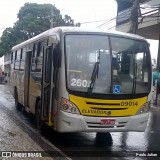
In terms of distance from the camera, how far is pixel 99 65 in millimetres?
8016

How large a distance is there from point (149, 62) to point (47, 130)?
3.48 metres

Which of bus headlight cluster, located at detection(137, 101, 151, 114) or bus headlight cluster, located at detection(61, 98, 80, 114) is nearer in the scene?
bus headlight cluster, located at detection(61, 98, 80, 114)

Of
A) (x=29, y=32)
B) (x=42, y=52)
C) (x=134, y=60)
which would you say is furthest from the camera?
(x=29, y=32)

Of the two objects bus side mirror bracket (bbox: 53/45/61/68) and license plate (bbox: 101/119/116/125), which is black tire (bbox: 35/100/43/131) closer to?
bus side mirror bracket (bbox: 53/45/61/68)

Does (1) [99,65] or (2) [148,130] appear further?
(2) [148,130]

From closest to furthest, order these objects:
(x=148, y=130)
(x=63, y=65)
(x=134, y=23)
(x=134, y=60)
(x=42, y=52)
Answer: (x=63, y=65)
(x=134, y=60)
(x=42, y=52)
(x=148, y=130)
(x=134, y=23)

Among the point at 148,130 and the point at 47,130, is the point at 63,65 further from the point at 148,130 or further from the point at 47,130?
the point at 148,130

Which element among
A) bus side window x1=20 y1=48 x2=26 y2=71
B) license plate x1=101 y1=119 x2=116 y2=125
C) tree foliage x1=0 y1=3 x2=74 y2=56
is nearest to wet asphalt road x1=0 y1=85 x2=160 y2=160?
license plate x1=101 y1=119 x2=116 y2=125

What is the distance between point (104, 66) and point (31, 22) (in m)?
41.7

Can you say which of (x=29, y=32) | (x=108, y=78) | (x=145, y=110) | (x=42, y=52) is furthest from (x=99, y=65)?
(x=29, y=32)

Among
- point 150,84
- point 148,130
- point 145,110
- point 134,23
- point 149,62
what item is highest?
point 134,23

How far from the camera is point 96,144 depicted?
Answer: 8641mm

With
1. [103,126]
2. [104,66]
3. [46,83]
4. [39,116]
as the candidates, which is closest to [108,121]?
[103,126]

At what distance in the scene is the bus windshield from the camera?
793 centimetres
